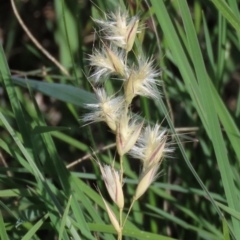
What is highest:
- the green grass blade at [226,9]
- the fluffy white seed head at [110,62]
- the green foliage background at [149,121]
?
the green grass blade at [226,9]

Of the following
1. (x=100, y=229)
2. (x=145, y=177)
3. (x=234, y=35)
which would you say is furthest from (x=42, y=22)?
(x=145, y=177)

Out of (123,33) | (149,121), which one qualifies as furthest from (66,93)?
(123,33)

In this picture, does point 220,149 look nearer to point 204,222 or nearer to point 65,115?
point 204,222

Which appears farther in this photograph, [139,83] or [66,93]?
[66,93]

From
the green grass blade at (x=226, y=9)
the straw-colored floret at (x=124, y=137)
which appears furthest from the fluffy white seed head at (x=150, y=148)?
the green grass blade at (x=226, y=9)

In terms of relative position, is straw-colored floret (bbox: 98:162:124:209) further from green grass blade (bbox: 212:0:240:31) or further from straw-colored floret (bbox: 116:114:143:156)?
green grass blade (bbox: 212:0:240:31)

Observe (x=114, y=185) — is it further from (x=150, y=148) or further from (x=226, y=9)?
(x=226, y=9)

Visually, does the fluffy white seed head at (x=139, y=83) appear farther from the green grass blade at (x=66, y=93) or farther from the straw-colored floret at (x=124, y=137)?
the green grass blade at (x=66, y=93)

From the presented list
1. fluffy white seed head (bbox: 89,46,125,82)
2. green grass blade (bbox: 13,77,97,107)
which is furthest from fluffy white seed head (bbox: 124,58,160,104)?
green grass blade (bbox: 13,77,97,107)
